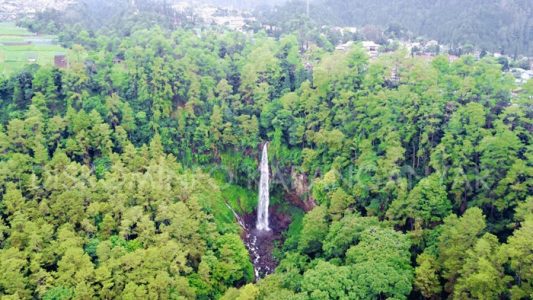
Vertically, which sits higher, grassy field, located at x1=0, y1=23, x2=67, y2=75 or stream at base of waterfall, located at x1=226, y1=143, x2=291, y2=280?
grassy field, located at x1=0, y1=23, x2=67, y2=75

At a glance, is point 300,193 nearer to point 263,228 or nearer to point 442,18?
point 263,228

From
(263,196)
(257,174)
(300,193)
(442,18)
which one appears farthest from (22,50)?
(442,18)

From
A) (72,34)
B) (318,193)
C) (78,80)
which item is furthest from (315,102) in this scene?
(72,34)

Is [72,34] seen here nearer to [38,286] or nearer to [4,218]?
[4,218]

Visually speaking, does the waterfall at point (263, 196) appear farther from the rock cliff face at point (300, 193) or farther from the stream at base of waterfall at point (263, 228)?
the rock cliff face at point (300, 193)

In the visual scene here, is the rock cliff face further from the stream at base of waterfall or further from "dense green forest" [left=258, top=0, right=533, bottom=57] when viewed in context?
"dense green forest" [left=258, top=0, right=533, bottom=57]

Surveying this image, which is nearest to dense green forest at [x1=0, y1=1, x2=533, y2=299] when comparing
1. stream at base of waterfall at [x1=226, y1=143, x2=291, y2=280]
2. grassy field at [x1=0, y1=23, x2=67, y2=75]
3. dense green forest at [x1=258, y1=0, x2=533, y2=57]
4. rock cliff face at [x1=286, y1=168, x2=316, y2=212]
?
rock cliff face at [x1=286, y1=168, x2=316, y2=212]

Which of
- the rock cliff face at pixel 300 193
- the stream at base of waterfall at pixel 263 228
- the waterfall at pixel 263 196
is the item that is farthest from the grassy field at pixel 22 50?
the rock cliff face at pixel 300 193

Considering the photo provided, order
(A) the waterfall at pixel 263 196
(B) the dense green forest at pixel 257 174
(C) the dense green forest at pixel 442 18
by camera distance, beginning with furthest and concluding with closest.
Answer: (C) the dense green forest at pixel 442 18, (A) the waterfall at pixel 263 196, (B) the dense green forest at pixel 257 174
